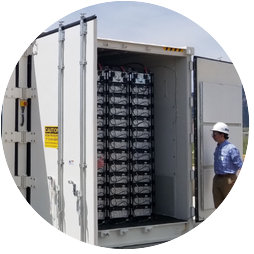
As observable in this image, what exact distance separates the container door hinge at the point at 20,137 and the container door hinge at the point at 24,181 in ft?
1.66

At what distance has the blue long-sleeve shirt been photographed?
6.99m

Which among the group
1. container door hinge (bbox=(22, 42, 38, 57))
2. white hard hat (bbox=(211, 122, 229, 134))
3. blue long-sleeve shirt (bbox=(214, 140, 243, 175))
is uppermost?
container door hinge (bbox=(22, 42, 38, 57))

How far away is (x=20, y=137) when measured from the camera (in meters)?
6.74

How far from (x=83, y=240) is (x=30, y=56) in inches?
109

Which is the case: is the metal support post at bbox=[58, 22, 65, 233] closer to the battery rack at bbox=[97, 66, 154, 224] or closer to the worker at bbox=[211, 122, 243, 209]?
the battery rack at bbox=[97, 66, 154, 224]

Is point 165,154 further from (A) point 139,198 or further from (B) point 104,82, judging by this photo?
(B) point 104,82

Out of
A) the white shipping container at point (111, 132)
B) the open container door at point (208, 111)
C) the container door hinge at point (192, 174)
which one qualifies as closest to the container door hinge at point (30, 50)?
the white shipping container at point (111, 132)

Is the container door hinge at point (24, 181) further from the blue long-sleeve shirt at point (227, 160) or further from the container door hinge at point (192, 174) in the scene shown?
the blue long-sleeve shirt at point (227, 160)

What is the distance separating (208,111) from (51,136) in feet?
7.54

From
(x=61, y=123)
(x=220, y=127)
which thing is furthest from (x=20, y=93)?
(x=220, y=127)

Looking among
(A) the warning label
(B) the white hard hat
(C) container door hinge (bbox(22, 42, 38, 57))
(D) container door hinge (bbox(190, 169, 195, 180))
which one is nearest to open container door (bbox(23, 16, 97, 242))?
(A) the warning label

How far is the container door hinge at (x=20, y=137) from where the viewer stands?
21.8 feet

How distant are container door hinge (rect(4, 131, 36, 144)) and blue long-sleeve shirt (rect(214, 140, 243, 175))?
2.65 m

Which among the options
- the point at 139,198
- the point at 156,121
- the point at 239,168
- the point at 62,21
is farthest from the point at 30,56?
the point at 239,168
